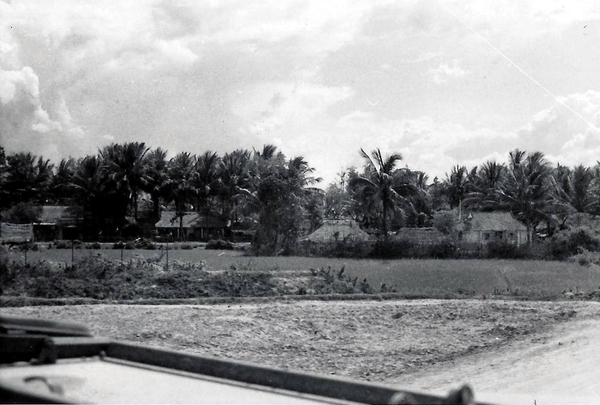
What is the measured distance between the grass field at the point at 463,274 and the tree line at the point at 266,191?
305 inches

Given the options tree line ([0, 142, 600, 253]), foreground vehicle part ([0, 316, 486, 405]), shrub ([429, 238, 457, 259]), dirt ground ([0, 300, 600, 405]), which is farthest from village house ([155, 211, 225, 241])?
foreground vehicle part ([0, 316, 486, 405])

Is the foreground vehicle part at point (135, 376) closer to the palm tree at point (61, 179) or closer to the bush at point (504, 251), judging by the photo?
→ the bush at point (504, 251)

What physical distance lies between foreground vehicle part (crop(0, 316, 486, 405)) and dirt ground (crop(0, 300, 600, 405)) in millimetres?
7354

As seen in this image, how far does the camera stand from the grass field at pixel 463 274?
83.7ft

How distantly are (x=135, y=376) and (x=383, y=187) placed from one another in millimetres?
39433

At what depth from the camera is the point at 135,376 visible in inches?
168

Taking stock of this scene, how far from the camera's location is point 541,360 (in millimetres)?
14078

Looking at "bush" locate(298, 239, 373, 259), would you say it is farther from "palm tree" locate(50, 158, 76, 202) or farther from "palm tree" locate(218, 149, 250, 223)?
"palm tree" locate(50, 158, 76, 202)

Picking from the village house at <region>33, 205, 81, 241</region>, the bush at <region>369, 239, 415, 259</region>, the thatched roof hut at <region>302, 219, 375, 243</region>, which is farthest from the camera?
the village house at <region>33, 205, 81, 241</region>

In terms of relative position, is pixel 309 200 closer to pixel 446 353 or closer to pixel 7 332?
pixel 446 353

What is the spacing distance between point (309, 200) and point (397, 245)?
23.9ft

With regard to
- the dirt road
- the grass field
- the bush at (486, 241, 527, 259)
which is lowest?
the dirt road

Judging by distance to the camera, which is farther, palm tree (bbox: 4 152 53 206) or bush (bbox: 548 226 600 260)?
palm tree (bbox: 4 152 53 206)

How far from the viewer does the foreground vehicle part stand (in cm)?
355
